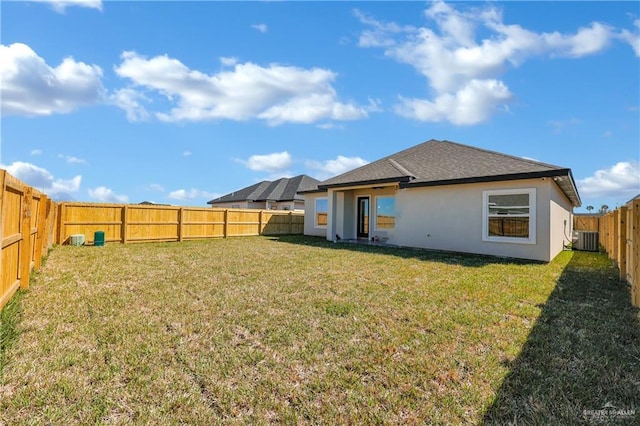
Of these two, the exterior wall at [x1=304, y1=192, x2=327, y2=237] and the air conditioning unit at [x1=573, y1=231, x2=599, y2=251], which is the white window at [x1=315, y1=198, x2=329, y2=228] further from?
the air conditioning unit at [x1=573, y1=231, x2=599, y2=251]

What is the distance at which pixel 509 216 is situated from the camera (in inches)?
412

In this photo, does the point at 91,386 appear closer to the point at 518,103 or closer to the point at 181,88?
the point at 181,88

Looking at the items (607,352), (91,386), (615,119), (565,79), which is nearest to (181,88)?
(91,386)

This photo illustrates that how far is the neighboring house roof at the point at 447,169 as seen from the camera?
10.2 meters

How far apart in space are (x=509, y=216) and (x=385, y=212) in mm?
5644

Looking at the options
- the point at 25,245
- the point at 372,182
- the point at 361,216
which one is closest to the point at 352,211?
the point at 361,216

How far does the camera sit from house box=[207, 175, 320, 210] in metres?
27.3

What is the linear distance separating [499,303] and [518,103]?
32.9 feet

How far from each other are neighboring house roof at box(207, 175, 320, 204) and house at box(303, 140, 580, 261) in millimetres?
11450

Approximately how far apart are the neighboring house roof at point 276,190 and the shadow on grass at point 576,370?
74.7ft

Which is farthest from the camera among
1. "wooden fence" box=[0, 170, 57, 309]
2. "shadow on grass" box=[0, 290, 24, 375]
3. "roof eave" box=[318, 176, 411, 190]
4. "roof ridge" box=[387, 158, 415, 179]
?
"roof ridge" box=[387, 158, 415, 179]

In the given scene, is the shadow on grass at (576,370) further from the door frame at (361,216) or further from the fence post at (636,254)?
the door frame at (361,216)

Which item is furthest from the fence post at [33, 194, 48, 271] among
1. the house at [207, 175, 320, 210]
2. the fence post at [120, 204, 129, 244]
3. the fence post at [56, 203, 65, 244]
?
the house at [207, 175, 320, 210]

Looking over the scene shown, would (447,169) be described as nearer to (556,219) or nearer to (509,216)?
(509,216)
